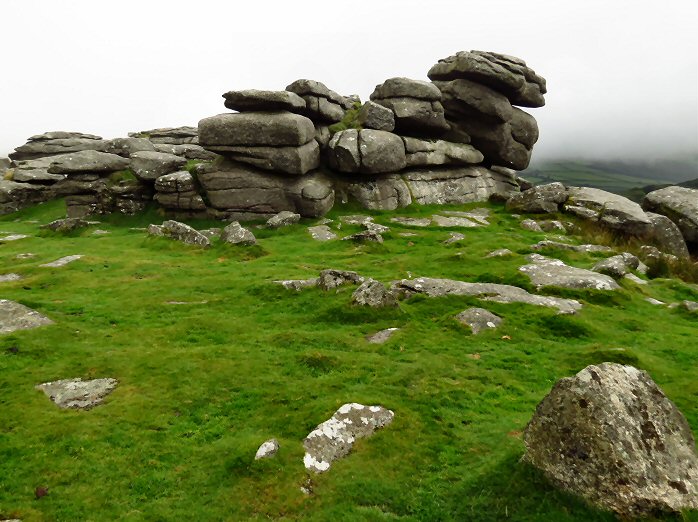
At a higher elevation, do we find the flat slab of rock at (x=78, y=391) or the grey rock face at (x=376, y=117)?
the grey rock face at (x=376, y=117)

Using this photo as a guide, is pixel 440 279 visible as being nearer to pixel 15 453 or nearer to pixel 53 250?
pixel 15 453

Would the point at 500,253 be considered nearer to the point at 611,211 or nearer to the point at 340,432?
the point at 611,211

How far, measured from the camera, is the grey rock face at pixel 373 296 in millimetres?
25344

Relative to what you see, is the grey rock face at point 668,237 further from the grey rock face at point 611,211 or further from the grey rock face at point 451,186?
the grey rock face at point 451,186

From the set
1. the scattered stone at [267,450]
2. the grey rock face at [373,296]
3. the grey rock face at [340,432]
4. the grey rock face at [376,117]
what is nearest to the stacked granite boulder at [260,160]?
the grey rock face at [376,117]

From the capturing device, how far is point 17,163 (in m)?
83.2

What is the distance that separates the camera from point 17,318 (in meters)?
23.5

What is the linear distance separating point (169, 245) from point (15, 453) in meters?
29.9

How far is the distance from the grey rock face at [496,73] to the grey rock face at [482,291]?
4414 centimetres

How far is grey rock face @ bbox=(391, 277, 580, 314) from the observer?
88.5 ft

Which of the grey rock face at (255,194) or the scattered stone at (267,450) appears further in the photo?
the grey rock face at (255,194)

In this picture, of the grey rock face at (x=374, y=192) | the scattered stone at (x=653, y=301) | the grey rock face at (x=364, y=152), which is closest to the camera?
the scattered stone at (x=653, y=301)

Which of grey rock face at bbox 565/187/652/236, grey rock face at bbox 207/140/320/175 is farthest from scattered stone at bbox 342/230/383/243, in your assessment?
grey rock face at bbox 565/187/652/236

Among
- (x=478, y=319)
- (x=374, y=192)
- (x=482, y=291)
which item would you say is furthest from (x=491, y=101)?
(x=478, y=319)
